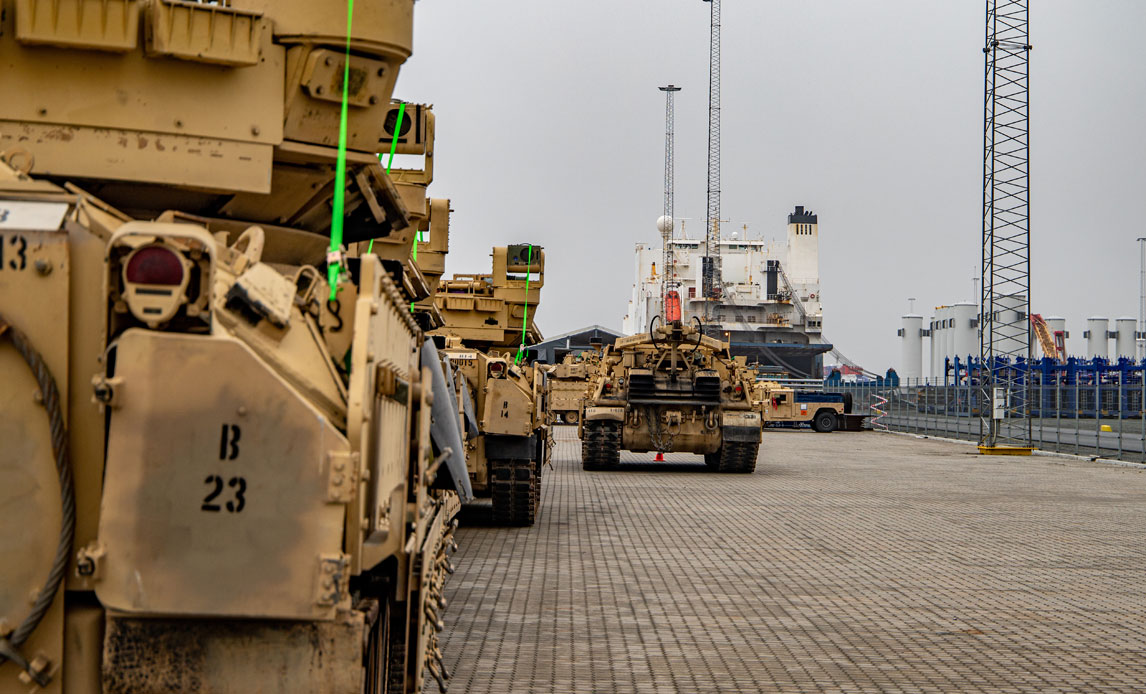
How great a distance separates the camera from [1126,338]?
82500mm

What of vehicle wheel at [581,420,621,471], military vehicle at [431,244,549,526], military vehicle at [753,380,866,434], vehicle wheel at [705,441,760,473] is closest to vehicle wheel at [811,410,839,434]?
military vehicle at [753,380,866,434]

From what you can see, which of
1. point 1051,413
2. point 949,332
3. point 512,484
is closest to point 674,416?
point 512,484

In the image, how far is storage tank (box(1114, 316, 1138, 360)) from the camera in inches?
3233

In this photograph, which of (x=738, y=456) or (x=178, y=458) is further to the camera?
(x=738, y=456)

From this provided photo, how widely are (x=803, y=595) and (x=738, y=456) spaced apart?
14.2 m

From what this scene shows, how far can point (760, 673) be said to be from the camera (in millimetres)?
7773

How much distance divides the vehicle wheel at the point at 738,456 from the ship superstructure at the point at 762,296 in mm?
47693

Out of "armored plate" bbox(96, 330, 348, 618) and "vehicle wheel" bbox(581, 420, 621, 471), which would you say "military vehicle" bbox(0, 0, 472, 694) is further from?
"vehicle wheel" bbox(581, 420, 621, 471)

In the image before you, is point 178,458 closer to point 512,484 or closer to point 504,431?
point 504,431

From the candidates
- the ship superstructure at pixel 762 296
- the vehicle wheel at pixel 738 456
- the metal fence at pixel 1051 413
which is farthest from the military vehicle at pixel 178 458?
the ship superstructure at pixel 762 296

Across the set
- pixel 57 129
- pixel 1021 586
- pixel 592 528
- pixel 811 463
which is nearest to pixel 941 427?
pixel 811 463

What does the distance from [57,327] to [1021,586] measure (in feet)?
29.6

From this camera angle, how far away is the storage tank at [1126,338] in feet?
269

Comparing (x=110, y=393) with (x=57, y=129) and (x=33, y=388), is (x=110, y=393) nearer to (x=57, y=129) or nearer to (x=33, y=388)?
(x=33, y=388)
